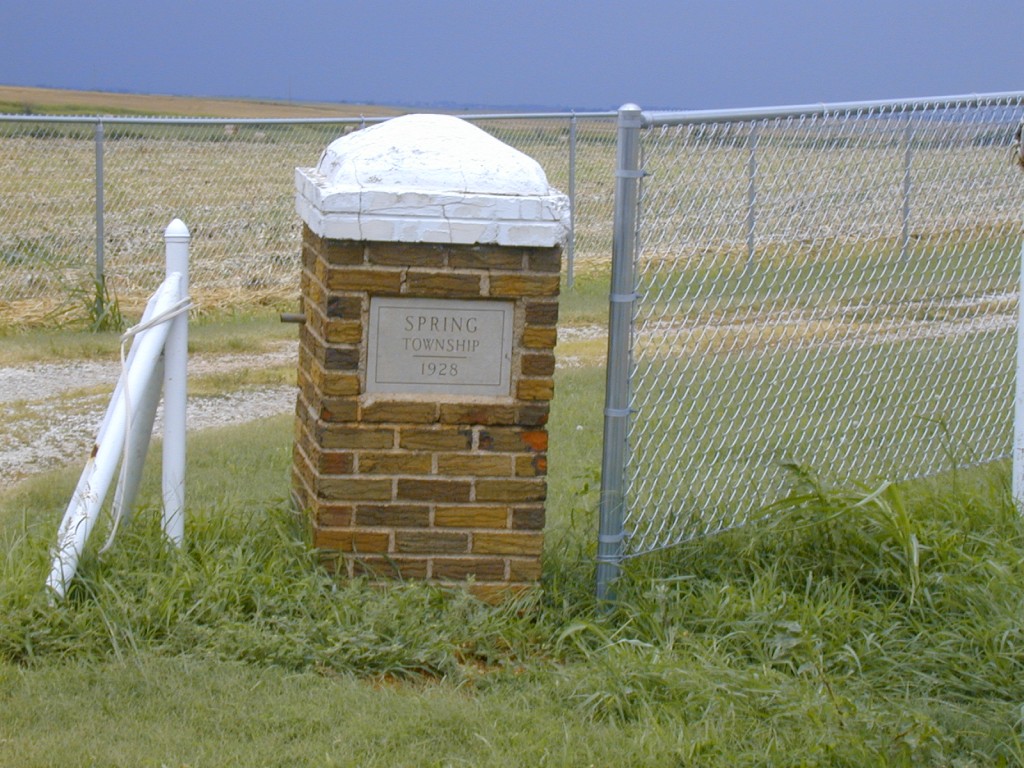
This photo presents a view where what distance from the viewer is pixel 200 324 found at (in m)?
11.7

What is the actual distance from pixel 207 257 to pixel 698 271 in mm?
9395

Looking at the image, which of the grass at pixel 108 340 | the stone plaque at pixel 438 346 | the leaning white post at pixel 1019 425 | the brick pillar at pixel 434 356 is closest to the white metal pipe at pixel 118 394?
the brick pillar at pixel 434 356

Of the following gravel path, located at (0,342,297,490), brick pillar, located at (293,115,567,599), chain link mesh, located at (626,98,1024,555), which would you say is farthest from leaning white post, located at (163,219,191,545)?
gravel path, located at (0,342,297,490)

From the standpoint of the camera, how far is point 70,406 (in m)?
7.90

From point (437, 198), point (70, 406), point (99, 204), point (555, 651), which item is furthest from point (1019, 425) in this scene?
point (99, 204)

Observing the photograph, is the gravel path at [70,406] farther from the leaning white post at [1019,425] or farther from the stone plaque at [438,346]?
the leaning white post at [1019,425]

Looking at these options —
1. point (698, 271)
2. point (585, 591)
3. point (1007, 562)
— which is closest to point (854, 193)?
point (698, 271)

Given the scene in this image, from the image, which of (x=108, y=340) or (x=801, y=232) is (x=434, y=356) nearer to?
(x=801, y=232)

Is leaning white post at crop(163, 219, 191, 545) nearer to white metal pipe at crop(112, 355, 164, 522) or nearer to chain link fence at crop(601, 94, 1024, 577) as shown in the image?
white metal pipe at crop(112, 355, 164, 522)

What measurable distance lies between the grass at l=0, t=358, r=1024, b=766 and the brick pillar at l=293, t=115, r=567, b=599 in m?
0.20

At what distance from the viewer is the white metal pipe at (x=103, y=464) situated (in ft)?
12.9

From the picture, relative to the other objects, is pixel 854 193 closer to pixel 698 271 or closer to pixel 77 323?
pixel 698 271

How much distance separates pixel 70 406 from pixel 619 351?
4.77m

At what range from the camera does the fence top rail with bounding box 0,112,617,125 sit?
10.8m
